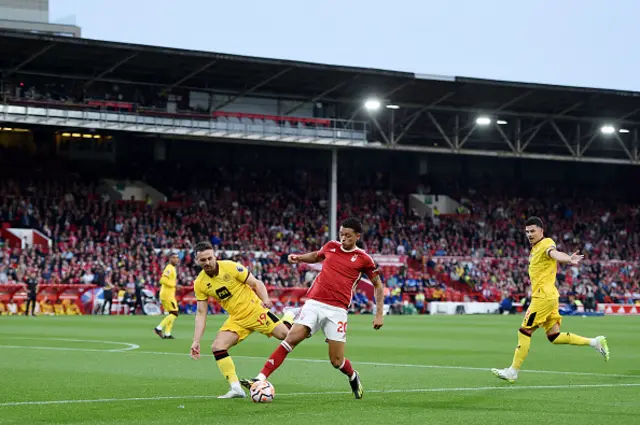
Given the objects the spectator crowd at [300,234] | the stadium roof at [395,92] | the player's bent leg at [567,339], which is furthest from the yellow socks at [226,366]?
the stadium roof at [395,92]

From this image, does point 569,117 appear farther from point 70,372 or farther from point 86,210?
point 70,372

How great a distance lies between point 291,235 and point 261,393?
144ft

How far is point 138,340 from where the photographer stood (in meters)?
24.7

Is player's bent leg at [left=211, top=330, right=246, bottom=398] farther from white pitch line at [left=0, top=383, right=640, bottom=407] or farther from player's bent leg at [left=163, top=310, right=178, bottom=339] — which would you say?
player's bent leg at [left=163, top=310, right=178, bottom=339]

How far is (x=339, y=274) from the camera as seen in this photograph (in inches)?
459

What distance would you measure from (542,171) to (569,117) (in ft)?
29.9

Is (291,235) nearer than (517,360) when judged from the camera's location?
No

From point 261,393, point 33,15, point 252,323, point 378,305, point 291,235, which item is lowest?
point 261,393

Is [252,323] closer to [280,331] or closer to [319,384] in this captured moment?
[280,331]

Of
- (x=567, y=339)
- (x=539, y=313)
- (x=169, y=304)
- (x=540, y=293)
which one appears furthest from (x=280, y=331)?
(x=169, y=304)

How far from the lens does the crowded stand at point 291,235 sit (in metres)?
45.7

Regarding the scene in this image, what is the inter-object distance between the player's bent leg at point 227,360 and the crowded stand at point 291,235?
99.4 feet

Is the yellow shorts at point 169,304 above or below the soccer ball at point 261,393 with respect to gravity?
below

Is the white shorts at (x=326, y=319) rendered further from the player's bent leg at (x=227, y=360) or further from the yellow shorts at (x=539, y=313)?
the yellow shorts at (x=539, y=313)
